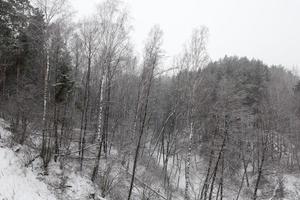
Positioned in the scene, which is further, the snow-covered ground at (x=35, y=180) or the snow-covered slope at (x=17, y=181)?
the snow-covered ground at (x=35, y=180)

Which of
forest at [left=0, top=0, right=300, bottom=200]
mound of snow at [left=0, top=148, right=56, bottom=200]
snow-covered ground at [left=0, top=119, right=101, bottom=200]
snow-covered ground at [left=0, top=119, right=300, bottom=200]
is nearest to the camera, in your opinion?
mound of snow at [left=0, top=148, right=56, bottom=200]

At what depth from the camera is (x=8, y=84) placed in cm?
1645

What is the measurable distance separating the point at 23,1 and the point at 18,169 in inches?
426

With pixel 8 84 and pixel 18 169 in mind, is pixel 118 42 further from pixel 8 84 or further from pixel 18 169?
pixel 8 84

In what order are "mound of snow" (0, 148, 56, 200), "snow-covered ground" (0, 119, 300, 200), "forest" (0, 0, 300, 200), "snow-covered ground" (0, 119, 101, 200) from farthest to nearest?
"forest" (0, 0, 300, 200) < "snow-covered ground" (0, 119, 300, 200) < "snow-covered ground" (0, 119, 101, 200) < "mound of snow" (0, 148, 56, 200)

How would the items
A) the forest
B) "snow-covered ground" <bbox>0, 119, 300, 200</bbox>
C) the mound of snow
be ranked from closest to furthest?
the mound of snow, "snow-covered ground" <bbox>0, 119, 300, 200</bbox>, the forest

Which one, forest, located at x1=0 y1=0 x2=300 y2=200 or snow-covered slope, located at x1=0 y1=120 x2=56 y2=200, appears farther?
forest, located at x1=0 y1=0 x2=300 y2=200

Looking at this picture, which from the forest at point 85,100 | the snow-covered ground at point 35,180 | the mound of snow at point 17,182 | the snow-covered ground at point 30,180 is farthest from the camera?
the forest at point 85,100

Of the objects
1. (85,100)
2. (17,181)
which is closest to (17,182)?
(17,181)

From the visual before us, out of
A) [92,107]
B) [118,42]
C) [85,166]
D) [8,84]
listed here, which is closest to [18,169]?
[85,166]

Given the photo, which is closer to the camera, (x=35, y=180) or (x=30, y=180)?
(x=30, y=180)

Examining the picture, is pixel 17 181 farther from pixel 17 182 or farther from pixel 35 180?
pixel 35 180

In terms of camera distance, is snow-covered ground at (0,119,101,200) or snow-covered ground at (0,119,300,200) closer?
snow-covered ground at (0,119,101,200)

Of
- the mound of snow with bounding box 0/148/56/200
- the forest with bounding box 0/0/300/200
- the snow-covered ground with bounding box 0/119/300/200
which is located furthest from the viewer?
the forest with bounding box 0/0/300/200
